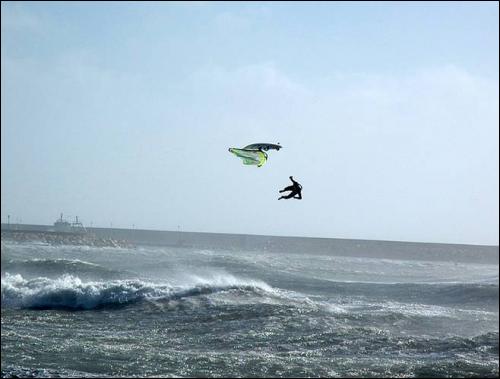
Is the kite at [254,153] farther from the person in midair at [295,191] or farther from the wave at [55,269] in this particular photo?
the wave at [55,269]

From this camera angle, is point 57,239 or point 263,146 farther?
point 57,239

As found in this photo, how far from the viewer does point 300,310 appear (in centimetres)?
2900

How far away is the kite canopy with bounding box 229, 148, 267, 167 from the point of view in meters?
4.39

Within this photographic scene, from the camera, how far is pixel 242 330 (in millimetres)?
24047

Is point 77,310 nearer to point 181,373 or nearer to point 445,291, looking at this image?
point 181,373

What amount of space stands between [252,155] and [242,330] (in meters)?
20.4

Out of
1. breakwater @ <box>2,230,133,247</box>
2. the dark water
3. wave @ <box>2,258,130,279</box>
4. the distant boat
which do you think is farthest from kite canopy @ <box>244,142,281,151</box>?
the distant boat

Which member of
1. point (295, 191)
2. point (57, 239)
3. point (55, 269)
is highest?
point (295, 191)

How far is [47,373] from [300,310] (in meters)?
14.8

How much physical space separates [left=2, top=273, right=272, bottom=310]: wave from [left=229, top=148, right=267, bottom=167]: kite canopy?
1087 inches

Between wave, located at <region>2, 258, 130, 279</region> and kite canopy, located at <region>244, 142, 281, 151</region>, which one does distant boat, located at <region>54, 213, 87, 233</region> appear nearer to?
wave, located at <region>2, 258, 130, 279</region>

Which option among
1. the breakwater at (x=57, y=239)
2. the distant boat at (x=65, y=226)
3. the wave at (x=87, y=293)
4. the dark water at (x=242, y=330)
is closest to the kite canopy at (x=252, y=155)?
the dark water at (x=242, y=330)

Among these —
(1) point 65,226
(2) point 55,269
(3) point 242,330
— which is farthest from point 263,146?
(1) point 65,226

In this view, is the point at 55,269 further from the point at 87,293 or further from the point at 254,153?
the point at 254,153
